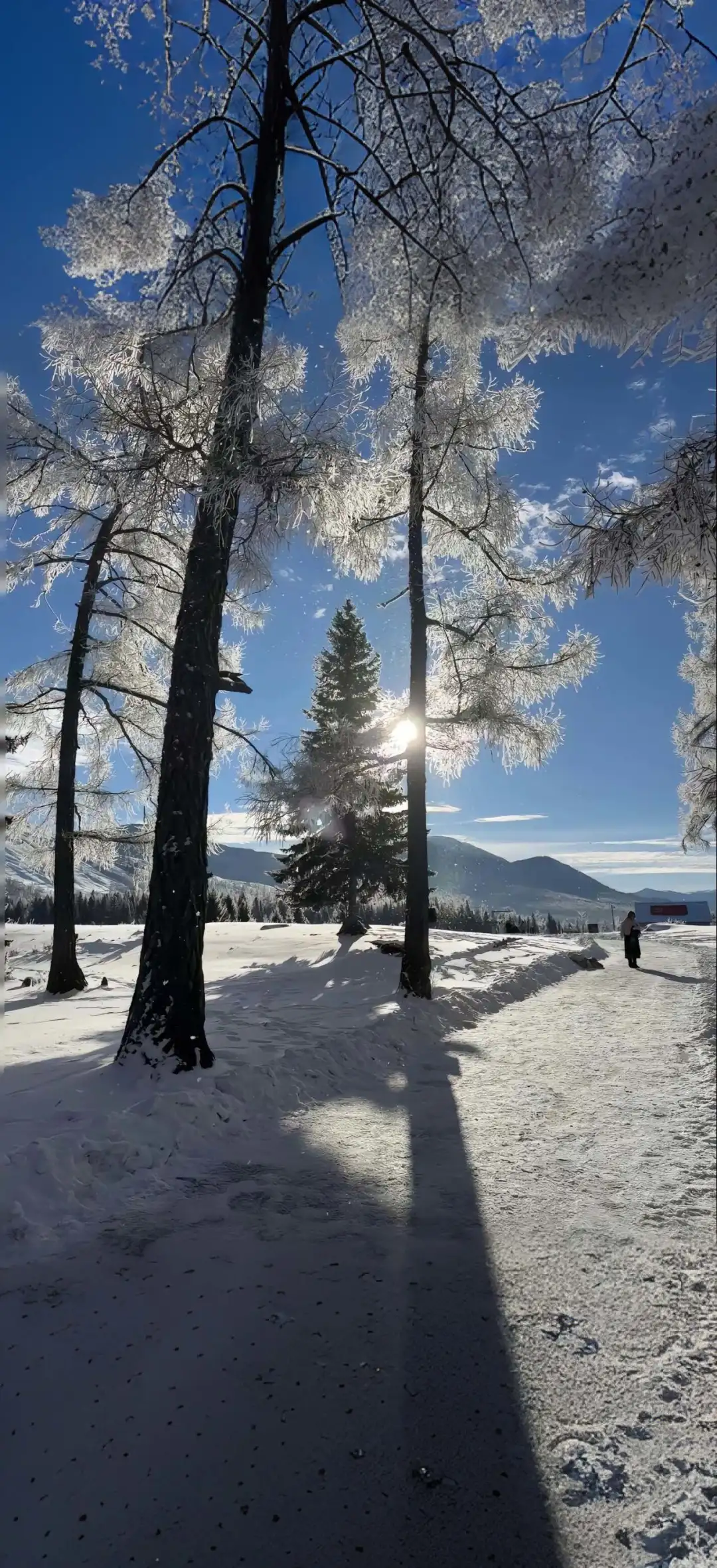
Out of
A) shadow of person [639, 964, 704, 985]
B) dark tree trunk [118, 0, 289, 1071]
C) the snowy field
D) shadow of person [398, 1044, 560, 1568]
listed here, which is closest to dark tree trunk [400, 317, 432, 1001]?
dark tree trunk [118, 0, 289, 1071]

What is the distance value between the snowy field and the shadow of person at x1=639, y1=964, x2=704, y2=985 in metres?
7.85

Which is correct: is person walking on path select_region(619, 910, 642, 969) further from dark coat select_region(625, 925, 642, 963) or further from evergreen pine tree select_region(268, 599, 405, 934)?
evergreen pine tree select_region(268, 599, 405, 934)

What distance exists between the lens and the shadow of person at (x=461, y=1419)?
178 centimetres

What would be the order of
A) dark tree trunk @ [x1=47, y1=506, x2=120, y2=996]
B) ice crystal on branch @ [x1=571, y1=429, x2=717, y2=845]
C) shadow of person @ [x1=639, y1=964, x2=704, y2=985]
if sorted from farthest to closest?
1. shadow of person @ [x1=639, y1=964, x2=704, y2=985]
2. dark tree trunk @ [x1=47, y1=506, x2=120, y2=996]
3. ice crystal on branch @ [x1=571, y1=429, x2=717, y2=845]

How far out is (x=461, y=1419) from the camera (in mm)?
2178

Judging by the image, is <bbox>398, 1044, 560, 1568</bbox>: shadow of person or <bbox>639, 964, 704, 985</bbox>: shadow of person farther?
<bbox>639, 964, 704, 985</bbox>: shadow of person

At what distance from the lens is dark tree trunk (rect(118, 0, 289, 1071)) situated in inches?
221

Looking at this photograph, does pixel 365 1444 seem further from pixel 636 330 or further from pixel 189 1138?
pixel 636 330

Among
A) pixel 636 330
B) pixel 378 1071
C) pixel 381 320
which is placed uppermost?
pixel 381 320

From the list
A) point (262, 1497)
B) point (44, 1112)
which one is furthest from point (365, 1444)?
point (44, 1112)

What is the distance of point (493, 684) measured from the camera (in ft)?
34.9

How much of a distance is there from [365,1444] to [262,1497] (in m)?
0.35

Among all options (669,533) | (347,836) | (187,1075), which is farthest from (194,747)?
(347,836)

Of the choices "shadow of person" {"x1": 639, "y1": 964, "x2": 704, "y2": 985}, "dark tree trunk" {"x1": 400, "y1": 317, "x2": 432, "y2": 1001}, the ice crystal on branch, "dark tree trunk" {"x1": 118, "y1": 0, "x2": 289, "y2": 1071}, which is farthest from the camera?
"shadow of person" {"x1": 639, "y1": 964, "x2": 704, "y2": 985}
